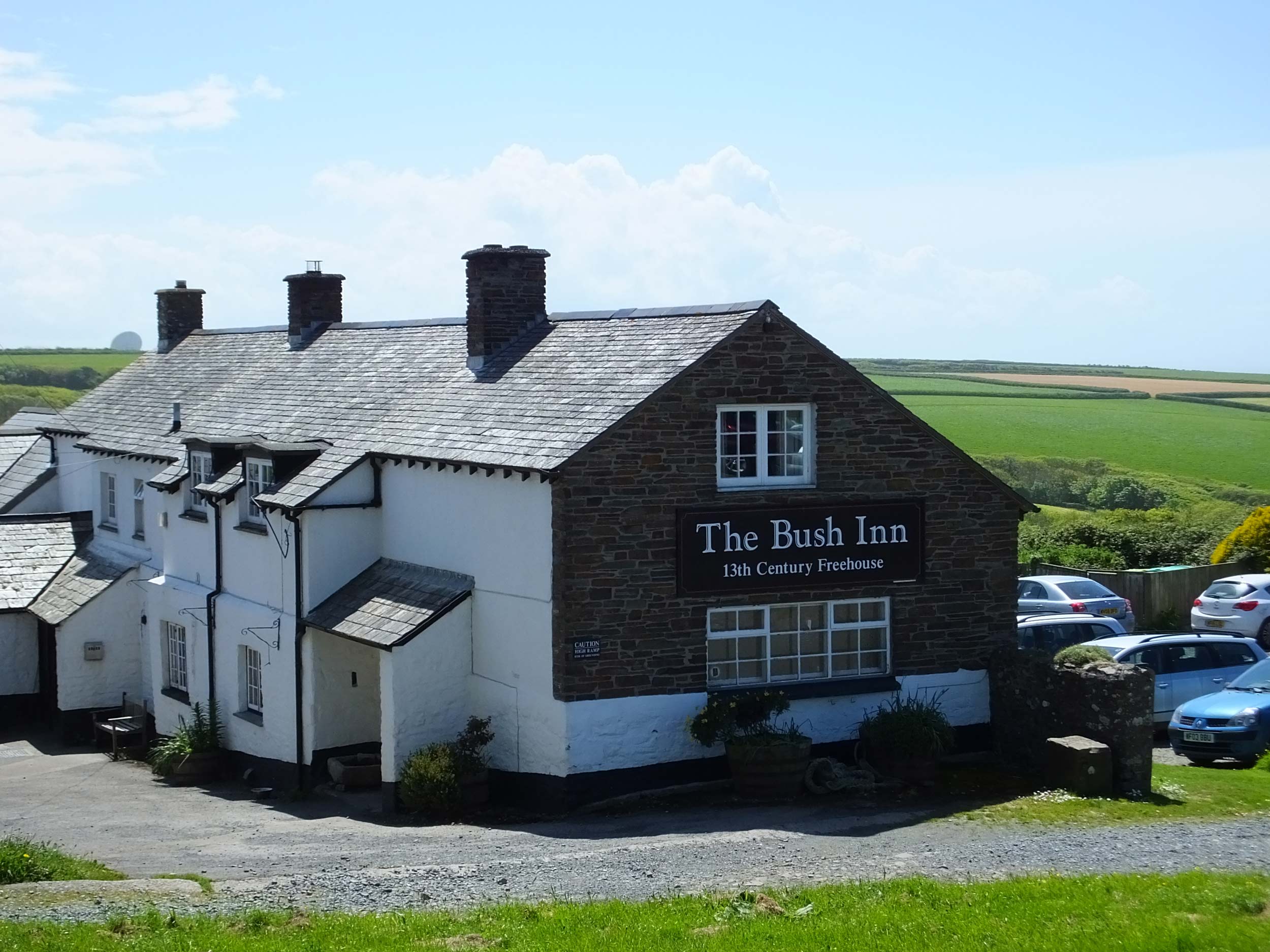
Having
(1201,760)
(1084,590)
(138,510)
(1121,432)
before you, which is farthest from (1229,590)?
(1121,432)

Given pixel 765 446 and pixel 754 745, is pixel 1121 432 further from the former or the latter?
pixel 754 745

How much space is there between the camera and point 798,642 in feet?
64.0

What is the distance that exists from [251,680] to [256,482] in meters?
3.21

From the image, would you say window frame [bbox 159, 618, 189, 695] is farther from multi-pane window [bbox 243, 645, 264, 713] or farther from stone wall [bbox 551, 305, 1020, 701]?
stone wall [bbox 551, 305, 1020, 701]

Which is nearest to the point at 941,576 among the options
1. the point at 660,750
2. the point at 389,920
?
the point at 660,750

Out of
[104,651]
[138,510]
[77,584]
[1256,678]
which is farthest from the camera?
[138,510]

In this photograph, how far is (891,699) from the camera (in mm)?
19906

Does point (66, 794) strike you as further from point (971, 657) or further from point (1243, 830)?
point (1243, 830)

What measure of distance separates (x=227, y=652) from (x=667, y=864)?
11.8 metres

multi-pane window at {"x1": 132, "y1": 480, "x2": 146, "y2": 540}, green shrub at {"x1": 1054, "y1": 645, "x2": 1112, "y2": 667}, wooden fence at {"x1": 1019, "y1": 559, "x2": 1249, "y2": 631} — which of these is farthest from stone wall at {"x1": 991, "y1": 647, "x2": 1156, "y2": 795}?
multi-pane window at {"x1": 132, "y1": 480, "x2": 146, "y2": 540}

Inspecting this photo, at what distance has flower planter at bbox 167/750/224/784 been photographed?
2342cm

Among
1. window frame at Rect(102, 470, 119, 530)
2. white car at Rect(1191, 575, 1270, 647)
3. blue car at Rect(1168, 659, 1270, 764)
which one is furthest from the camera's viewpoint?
white car at Rect(1191, 575, 1270, 647)

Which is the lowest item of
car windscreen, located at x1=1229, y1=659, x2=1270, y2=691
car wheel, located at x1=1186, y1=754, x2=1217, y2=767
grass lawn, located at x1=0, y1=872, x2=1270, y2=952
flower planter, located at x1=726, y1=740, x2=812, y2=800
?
car wheel, located at x1=1186, y1=754, x2=1217, y2=767

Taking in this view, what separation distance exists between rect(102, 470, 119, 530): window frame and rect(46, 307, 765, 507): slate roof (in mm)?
844
